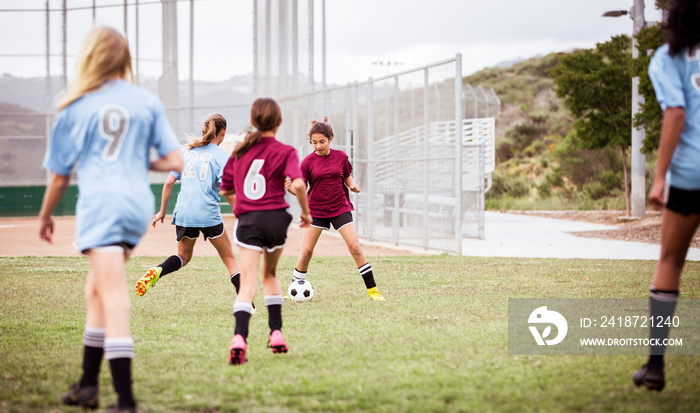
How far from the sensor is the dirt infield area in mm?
13797

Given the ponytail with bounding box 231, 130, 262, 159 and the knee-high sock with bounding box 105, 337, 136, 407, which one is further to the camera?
the ponytail with bounding box 231, 130, 262, 159

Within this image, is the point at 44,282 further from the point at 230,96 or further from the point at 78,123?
the point at 230,96

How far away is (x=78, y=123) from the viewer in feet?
11.1

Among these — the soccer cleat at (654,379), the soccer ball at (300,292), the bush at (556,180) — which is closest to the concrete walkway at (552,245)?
the soccer ball at (300,292)

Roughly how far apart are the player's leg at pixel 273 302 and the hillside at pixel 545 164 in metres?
19.1

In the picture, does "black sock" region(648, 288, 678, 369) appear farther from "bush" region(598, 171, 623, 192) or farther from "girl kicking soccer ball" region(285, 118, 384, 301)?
"bush" region(598, 171, 623, 192)

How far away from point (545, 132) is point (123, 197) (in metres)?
46.2

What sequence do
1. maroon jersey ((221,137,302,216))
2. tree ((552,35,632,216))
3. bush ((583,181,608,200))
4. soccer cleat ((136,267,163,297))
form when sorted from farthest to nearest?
bush ((583,181,608,200)) → tree ((552,35,632,216)) → soccer cleat ((136,267,163,297)) → maroon jersey ((221,137,302,216))

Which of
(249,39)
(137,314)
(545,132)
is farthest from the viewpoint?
(545,132)

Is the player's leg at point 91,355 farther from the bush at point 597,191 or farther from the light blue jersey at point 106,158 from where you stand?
the bush at point 597,191

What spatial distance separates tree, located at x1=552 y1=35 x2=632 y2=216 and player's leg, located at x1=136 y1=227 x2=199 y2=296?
16.1 m

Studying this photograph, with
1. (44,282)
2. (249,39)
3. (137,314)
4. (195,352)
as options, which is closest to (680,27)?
(195,352)

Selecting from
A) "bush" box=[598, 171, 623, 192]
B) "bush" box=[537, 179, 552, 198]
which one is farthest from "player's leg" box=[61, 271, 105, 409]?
"bush" box=[537, 179, 552, 198]

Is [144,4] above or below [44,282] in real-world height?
above
